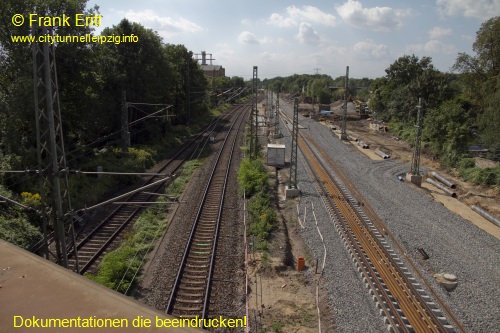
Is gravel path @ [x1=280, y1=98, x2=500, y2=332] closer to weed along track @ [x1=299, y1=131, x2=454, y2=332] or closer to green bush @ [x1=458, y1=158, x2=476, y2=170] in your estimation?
weed along track @ [x1=299, y1=131, x2=454, y2=332]

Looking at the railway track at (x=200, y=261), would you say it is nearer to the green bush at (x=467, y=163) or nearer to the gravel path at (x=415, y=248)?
the gravel path at (x=415, y=248)

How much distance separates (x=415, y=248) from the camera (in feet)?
51.5

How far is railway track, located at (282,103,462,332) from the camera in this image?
1095 centimetres

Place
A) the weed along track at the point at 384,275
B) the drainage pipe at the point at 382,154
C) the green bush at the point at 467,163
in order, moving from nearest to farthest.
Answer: the weed along track at the point at 384,275 < the green bush at the point at 467,163 < the drainage pipe at the point at 382,154

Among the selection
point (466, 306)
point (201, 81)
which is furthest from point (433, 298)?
point (201, 81)

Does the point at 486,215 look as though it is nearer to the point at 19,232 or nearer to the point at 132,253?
the point at 132,253

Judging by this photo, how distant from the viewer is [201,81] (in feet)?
180

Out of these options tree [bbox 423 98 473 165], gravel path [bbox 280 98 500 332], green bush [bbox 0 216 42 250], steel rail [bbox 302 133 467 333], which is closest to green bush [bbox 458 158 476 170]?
tree [bbox 423 98 473 165]

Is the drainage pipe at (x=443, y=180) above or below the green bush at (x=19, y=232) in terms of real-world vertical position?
below

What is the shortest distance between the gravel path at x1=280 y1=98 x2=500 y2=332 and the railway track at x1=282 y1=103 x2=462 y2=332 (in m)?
0.40

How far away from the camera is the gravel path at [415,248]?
1118 cm

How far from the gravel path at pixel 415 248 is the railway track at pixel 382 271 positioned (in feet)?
1.30

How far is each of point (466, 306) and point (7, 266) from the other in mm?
12407

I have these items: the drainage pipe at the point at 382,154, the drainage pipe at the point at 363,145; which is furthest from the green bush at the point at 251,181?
the drainage pipe at the point at 363,145
